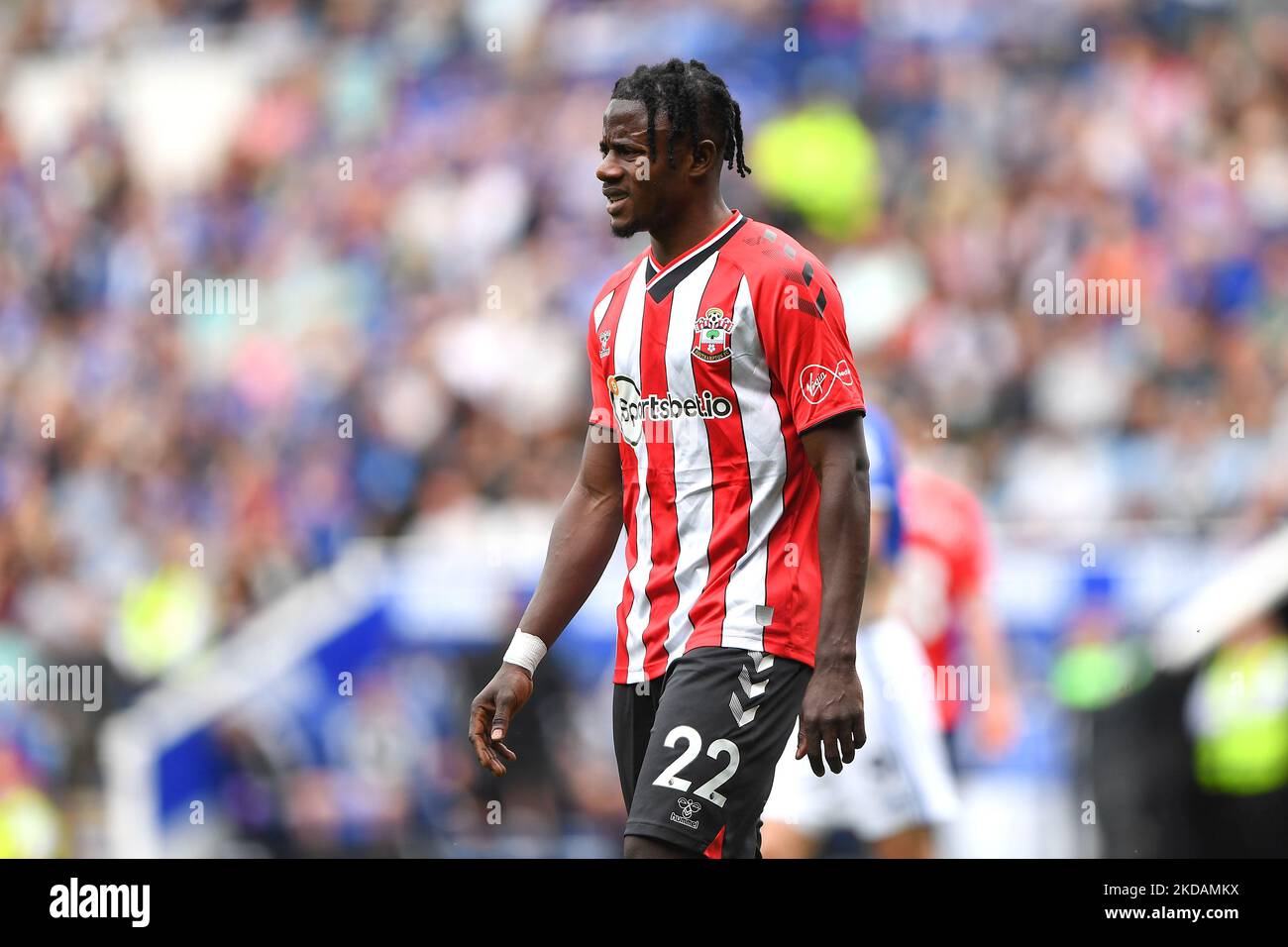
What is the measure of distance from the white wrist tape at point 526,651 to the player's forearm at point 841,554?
780 mm

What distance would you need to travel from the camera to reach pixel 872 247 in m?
8.27

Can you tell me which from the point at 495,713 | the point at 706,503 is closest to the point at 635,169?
the point at 706,503

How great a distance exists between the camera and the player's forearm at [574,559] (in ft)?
13.5

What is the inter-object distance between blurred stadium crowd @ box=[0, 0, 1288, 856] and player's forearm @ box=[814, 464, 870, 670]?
3923 millimetres

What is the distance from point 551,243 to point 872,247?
163cm

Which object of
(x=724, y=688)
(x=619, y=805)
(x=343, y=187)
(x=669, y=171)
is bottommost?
(x=619, y=805)

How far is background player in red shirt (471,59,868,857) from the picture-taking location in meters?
3.61

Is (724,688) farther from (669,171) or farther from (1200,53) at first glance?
(1200,53)

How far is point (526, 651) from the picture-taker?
4.05 meters

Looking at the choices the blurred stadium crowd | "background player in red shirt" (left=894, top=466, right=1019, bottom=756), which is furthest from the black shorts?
the blurred stadium crowd

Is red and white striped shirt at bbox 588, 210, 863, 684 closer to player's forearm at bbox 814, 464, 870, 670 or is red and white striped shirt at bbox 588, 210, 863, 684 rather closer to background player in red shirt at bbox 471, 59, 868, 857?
background player in red shirt at bbox 471, 59, 868, 857

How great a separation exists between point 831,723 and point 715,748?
274mm

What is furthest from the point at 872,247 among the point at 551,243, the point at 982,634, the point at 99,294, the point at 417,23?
the point at 99,294

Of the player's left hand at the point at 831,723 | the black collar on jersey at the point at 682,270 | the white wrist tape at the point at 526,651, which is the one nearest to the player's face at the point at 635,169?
the black collar on jersey at the point at 682,270
